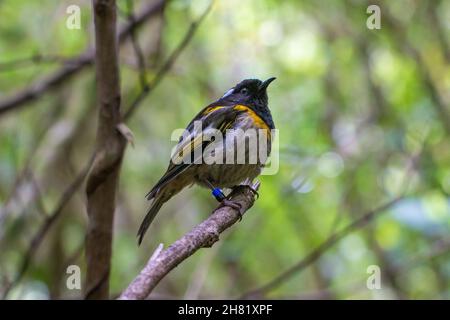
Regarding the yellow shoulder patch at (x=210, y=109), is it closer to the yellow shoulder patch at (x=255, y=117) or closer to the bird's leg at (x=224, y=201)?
the yellow shoulder patch at (x=255, y=117)

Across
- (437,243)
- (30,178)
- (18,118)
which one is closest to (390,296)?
(437,243)

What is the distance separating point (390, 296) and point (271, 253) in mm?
1305

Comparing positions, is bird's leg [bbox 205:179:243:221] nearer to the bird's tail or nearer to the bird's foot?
the bird's foot

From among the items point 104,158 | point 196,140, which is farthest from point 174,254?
point 196,140

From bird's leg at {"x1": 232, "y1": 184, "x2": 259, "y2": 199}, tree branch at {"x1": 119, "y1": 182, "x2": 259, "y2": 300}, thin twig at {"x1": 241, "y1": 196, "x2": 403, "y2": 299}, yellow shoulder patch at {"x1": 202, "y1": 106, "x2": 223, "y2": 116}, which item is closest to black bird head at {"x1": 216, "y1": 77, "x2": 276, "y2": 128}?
yellow shoulder patch at {"x1": 202, "y1": 106, "x2": 223, "y2": 116}

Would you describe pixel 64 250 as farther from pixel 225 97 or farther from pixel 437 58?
pixel 437 58

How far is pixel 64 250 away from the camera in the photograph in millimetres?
5578

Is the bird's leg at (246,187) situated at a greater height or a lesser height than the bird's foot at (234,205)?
greater

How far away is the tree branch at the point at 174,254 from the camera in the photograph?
197cm

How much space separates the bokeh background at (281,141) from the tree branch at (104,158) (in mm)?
1535

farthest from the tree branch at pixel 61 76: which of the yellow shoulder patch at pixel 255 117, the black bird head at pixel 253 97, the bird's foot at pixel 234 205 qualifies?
the bird's foot at pixel 234 205

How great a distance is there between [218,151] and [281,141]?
215cm

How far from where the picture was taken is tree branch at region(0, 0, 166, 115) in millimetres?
4824

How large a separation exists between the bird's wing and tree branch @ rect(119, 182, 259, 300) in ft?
2.20
